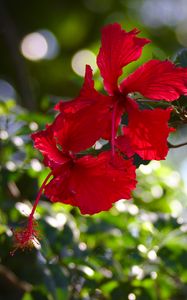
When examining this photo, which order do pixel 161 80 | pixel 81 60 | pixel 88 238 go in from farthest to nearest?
pixel 81 60 → pixel 88 238 → pixel 161 80

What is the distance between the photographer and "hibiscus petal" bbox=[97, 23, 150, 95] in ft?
3.47

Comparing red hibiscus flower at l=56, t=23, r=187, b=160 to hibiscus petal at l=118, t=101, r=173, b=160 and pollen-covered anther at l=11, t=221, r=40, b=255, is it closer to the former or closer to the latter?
hibiscus petal at l=118, t=101, r=173, b=160

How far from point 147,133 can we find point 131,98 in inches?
3.2

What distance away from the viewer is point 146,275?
61.2 inches

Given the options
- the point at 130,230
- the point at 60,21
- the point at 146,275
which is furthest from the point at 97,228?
the point at 60,21

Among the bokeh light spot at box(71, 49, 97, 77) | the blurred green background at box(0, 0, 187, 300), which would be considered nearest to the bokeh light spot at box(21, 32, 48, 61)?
the bokeh light spot at box(71, 49, 97, 77)

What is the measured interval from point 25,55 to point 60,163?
2.48 meters

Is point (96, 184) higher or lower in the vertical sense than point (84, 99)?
lower

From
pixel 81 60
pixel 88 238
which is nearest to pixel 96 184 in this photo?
pixel 88 238

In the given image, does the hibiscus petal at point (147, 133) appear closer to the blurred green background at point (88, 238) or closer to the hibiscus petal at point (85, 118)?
the hibiscus petal at point (85, 118)

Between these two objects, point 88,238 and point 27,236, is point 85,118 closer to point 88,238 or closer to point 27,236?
point 27,236

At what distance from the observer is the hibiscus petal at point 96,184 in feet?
3.49

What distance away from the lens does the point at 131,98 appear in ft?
3.67

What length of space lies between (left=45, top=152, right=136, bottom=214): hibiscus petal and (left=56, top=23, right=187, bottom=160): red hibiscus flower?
0.14ft
